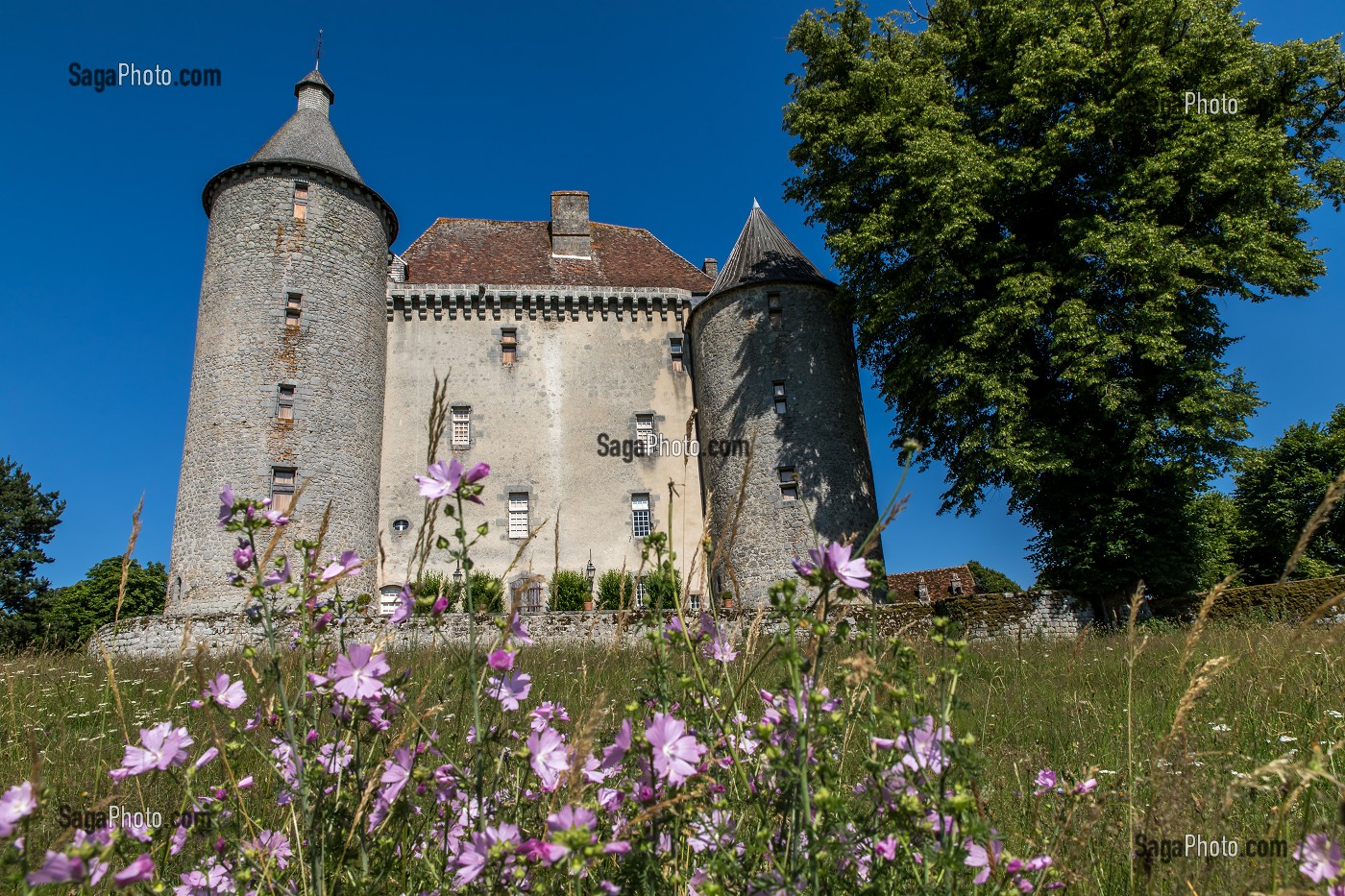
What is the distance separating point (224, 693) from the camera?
1.90 metres

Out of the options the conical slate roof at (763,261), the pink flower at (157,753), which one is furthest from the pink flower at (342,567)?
the conical slate roof at (763,261)

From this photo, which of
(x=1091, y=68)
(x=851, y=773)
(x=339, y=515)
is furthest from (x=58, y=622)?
(x=1091, y=68)

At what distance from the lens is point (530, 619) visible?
1797 centimetres

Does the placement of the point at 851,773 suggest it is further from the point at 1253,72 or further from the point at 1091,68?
the point at 1253,72

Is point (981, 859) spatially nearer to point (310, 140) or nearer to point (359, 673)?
point (359, 673)

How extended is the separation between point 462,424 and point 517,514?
3669 millimetres

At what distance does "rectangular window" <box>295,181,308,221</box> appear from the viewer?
2245cm

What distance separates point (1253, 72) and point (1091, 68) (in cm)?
392

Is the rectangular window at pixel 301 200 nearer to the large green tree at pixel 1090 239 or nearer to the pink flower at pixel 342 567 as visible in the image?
the large green tree at pixel 1090 239

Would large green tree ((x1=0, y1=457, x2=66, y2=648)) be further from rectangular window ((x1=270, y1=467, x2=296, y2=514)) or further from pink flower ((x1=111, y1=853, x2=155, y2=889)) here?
pink flower ((x1=111, y1=853, x2=155, y2=889))

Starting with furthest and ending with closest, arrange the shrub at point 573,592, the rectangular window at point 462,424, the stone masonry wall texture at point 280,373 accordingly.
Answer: the rectangular window at point 462,424 < the shrub at point 573,592 < the stone masonry wall texture at point 280,373

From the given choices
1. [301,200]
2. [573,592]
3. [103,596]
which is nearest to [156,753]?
[573,592]

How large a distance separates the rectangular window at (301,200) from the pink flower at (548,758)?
24.6 m

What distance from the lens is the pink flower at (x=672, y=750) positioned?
1.44 meters
